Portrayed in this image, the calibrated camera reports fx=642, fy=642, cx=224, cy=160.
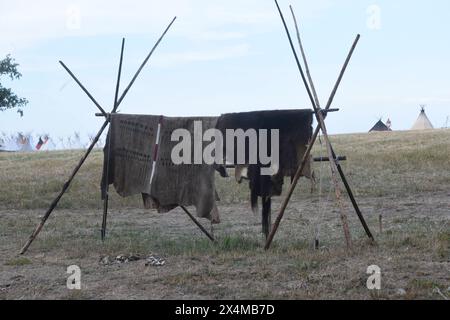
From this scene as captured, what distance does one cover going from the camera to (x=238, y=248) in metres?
8.78

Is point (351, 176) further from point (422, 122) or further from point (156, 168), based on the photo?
point (422, 122)

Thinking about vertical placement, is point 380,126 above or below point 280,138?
above

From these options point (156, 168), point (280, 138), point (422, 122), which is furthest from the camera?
point (422, 122)

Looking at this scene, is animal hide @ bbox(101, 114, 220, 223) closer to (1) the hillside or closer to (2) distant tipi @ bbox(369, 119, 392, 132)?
(1) the hillside

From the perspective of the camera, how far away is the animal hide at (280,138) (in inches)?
339

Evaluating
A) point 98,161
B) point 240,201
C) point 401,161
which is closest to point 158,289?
point 240,201

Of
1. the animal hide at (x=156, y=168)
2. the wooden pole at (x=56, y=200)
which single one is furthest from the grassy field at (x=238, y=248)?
the animal hide at (x=156, y=168)

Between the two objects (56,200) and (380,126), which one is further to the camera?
(380,126)

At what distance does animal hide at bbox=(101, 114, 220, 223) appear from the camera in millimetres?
9023

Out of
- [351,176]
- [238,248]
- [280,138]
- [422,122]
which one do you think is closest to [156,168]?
[238,248]

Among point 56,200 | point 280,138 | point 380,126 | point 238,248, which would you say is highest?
point 380,126

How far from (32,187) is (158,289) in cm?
1243

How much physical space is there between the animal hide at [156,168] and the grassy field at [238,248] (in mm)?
673

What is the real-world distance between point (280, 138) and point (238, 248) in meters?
1.61
